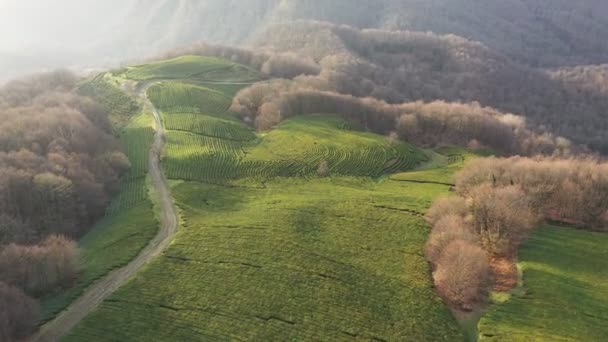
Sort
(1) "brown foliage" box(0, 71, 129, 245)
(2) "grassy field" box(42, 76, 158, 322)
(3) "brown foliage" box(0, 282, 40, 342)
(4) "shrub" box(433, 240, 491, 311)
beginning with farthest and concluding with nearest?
(1) "brown foliage" box(0, 71, 129, 245) → (2) "grassy field" box(42, 76, 158, 322) → (4) "shrub" box(433, 240, 491, 311) → (3) "brown foliage" box(0, 282, 40, 342)

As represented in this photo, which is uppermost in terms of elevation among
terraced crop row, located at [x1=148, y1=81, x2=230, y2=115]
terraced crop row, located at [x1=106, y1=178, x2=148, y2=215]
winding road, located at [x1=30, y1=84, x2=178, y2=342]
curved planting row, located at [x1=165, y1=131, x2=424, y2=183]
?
terraced crop row, located at [x1=148, y1=81, x2=230, y2=115]

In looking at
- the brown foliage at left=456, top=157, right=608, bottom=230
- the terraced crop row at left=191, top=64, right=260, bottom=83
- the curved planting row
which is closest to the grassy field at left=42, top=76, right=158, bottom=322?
the curved planting row

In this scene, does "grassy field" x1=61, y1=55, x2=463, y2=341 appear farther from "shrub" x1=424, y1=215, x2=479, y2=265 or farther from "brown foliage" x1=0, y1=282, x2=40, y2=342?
"brown foliage" x1=0, y1=282, x2=40, y2=342

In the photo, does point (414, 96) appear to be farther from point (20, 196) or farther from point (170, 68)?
point (20, 196)

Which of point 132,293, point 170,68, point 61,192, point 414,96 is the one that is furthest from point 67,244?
point 414,96

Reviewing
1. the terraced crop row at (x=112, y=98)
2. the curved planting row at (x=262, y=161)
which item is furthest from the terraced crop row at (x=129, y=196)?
the terraced crop row at (x=112, y=98)
